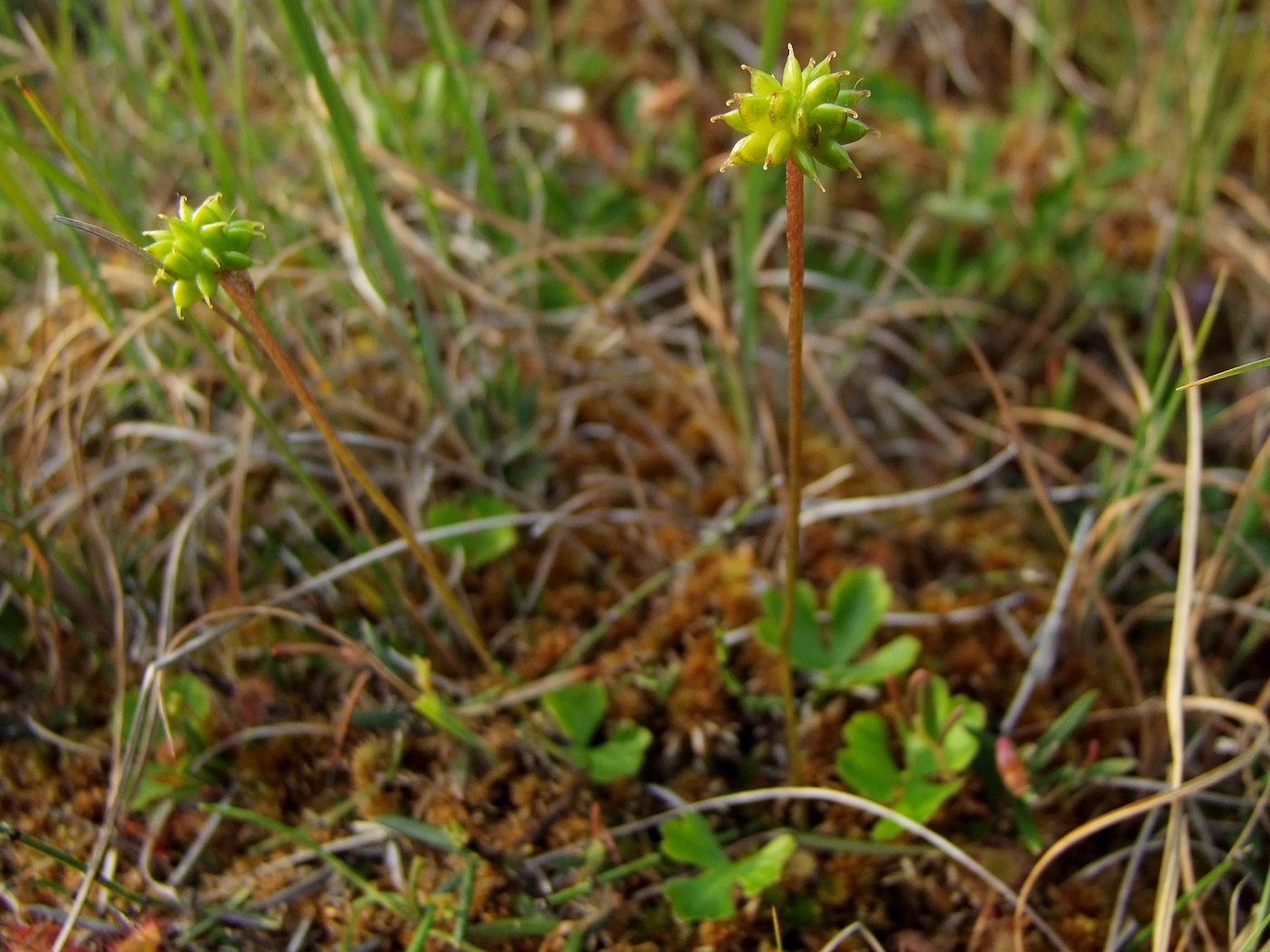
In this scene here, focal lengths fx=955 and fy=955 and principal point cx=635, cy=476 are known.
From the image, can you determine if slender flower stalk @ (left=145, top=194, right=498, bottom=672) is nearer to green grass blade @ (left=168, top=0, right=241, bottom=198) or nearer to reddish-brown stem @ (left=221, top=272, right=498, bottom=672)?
reddish-brown stem @ (left=221, top=272, right=498, bottom=672)

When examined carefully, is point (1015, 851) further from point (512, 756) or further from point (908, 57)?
point (908, 57)

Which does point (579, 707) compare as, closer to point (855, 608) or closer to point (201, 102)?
point (855, 608)

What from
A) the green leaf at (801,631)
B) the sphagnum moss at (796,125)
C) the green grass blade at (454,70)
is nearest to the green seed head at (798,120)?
the sphagnum moss at (796,125)

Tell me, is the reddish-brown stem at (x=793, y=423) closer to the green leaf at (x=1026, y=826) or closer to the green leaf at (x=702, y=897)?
the green leaf at (x=702, y=897)

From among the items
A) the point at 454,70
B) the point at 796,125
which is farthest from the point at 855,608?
the point at 454,70

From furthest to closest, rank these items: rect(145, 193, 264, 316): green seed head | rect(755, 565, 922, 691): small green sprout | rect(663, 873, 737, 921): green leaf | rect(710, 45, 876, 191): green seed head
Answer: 1. rect(755, 565, 922, 691): small green sprout
2. rect(663, 873, 737, 921): green leaf
3. rect(145, 193, 264, 316): green seed head
4. rect(710, 45, 876, 191): green seed head

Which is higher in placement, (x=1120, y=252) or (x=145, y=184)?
(x=145, y=184)

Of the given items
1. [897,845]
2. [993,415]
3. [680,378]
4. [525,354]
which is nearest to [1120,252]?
[993,415]

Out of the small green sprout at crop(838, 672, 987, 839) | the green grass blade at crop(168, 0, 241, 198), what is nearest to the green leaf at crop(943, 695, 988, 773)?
the small green sprout at crop(838, 672, 987, 839)
